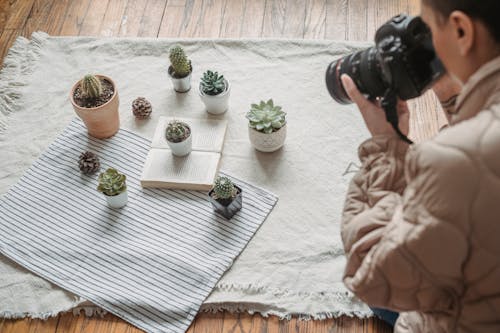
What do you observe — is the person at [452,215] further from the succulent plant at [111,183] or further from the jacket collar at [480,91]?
the succulent plant at [111,183]

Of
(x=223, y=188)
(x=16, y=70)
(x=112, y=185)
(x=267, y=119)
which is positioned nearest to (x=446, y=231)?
(x=223, y=188)

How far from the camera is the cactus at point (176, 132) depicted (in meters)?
1.66

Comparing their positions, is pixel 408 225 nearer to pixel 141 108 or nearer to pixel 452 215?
pixel 452 215

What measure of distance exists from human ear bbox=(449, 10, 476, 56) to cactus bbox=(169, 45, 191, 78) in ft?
3.72

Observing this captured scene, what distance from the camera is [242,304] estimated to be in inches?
58.1

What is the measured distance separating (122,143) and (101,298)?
1.66 ft

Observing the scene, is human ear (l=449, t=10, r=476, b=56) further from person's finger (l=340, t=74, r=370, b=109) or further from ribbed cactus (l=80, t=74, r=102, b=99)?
ribbed cactus (l=80, t=74, r=102, b=99)

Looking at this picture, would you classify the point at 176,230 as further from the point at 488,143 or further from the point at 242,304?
the point at 488,143

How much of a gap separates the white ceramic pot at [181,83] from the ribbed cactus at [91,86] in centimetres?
24

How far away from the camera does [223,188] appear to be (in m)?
1.54

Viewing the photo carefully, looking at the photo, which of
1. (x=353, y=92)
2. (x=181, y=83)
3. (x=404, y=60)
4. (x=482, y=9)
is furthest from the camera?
(x=181, y=83)

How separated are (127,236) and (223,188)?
303 mm

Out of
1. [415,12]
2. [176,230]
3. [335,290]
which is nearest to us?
[335,290]

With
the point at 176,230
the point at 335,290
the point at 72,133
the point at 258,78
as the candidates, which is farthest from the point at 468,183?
the point at 72,133
